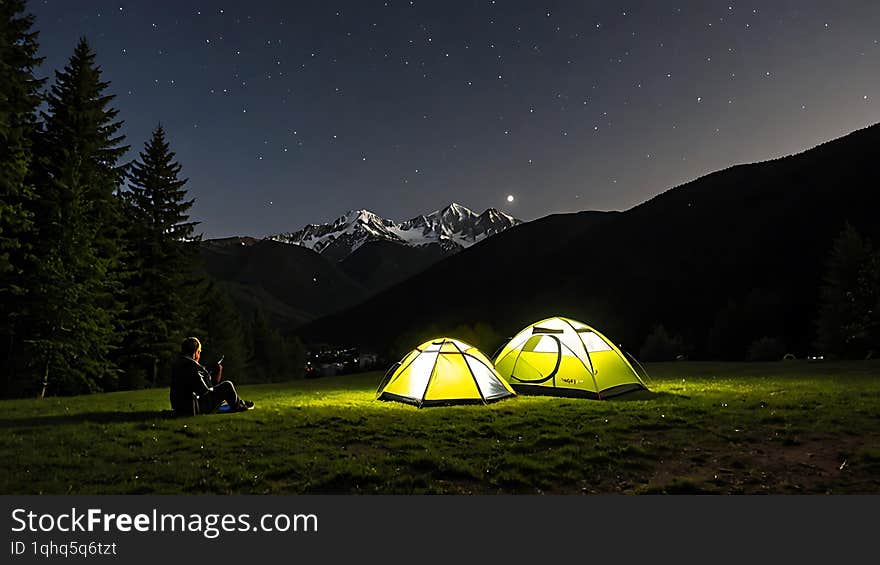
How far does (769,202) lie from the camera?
155 m

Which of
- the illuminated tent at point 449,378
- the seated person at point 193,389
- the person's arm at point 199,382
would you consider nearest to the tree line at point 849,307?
the illuminated tent at point 449,378

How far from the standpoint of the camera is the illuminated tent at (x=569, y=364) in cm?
1684

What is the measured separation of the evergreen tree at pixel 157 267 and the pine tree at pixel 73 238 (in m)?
4.77

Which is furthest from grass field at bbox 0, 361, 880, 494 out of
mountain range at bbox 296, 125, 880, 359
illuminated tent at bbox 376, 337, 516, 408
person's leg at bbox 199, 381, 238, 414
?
mountain range at bbox 296, 125, 880, 359

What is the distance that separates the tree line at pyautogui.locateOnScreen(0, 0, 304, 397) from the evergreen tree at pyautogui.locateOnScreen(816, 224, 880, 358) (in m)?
53.2

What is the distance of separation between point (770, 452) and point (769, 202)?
174465mm

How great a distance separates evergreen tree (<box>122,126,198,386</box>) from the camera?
33.2 m

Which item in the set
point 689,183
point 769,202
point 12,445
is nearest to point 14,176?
point 12,445

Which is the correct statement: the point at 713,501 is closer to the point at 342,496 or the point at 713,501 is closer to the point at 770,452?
the point at 770,452

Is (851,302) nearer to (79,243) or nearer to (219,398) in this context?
(219,398)

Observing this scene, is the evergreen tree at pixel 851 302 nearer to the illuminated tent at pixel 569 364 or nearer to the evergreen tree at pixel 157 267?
the illuminated tent at pixel 569 364

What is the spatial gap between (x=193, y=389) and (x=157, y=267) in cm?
2454

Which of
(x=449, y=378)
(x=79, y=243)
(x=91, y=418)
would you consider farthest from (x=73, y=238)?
(x=449, y=378)

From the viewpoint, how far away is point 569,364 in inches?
679
